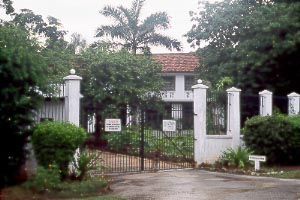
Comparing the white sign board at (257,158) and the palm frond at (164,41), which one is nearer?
the white sign board at (257,158)

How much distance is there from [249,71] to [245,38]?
1.86 metres

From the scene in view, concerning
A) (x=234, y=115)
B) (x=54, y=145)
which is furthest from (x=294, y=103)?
(x=54, y=145)

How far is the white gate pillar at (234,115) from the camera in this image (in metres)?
19.0

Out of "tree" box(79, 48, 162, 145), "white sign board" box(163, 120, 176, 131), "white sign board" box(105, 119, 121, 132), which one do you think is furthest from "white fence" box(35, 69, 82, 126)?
"tree" box(79, 48, 162, 145)

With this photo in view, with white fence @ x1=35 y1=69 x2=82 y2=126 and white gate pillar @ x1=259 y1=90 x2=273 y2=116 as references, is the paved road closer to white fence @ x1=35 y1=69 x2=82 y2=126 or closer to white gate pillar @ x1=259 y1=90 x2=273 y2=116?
white fence @ x1=35 y1=69 x2=82 y2=126

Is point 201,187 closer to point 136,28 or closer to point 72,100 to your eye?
point 72,100

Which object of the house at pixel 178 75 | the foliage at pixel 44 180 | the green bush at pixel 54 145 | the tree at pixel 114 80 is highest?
the house at pixel 178 75

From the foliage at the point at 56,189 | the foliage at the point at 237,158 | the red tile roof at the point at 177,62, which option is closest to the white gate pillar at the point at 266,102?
the foliage at the point at 237,158

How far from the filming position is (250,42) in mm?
25797

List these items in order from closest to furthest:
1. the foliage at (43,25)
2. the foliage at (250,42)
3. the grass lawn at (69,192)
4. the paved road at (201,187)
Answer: the grass lawn at (69,192) < the paved road at (201,187) < the foliage at (250,42) < the foliage at (43,25)

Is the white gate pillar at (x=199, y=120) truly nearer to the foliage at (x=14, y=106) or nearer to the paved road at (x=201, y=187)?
the paved road at (x=201, y=187)

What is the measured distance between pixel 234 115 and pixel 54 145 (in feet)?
25.8

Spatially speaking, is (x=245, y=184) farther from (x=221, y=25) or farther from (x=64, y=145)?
(x=221, y=25)

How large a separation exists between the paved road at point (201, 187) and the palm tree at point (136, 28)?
61.5 feet
